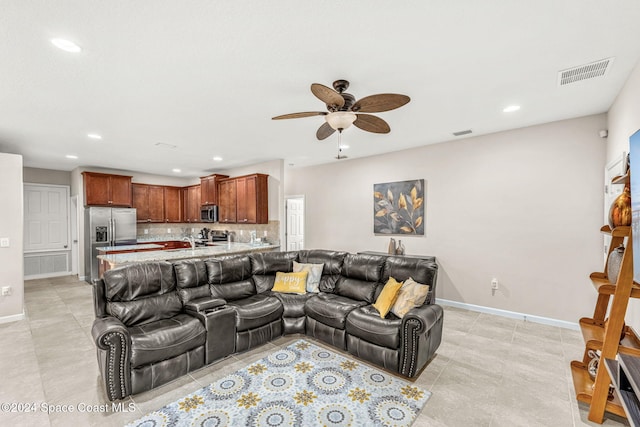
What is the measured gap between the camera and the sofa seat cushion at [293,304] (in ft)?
11.6

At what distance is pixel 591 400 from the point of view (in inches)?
85.4

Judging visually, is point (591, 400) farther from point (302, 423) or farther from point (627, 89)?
point (627, 89)

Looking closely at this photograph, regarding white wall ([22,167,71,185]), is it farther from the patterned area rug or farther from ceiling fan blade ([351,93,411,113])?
ceiling fan blade ([351,93,411,113])

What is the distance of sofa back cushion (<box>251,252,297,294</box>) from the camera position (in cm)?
399

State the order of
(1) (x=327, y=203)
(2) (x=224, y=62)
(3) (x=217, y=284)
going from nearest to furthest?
1. (2) (x=224, y=62)
2. (3) (x=217, y=284)
3. (1) (x=327, y=203)

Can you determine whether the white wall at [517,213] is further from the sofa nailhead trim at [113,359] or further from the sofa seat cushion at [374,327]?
the sofa nailhead trim at [113,359]

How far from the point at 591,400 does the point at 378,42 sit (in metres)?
3.17

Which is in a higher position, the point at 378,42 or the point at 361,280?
the point at 378,42

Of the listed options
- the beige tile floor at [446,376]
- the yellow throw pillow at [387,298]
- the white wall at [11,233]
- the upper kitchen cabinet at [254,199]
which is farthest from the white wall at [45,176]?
the yellow throw pillow at [387,298]

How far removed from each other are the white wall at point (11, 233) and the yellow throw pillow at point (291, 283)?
404 centimetres

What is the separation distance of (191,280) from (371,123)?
2.74 metres

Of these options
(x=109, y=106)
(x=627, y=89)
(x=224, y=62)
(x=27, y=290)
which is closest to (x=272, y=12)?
(x=224, y=62)

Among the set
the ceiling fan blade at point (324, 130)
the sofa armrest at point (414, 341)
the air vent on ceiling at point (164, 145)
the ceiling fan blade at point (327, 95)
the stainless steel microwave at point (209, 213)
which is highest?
the air vent on ceiling at point (164, 145)

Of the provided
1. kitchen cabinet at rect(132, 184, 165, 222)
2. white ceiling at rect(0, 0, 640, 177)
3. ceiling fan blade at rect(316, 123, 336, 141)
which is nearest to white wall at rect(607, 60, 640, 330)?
white ceiling at rect(0, 0, 640, 177)
